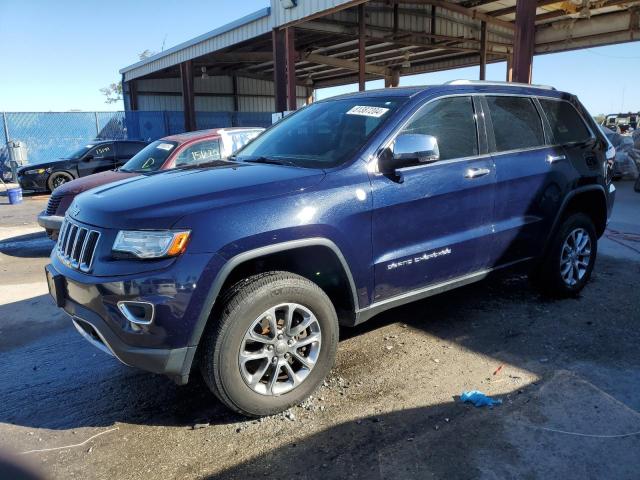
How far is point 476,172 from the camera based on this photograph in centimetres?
376

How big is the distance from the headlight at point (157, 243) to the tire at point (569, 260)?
3.27m

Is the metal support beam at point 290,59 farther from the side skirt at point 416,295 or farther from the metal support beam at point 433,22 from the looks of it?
the side skirt at point 416,295

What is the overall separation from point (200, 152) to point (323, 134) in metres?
4.43

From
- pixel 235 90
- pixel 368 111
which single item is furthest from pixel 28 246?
pixel 235 90

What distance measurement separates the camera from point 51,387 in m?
3.56

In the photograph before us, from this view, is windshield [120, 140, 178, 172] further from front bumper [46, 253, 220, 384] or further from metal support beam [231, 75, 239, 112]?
metal support beam [231, 75, 239, 112]

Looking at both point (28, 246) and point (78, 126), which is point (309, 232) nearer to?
point (28, 246)

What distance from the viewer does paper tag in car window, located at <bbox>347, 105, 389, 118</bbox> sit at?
11.8ft

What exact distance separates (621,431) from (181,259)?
250 cm

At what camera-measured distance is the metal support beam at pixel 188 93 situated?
21656 millimetres

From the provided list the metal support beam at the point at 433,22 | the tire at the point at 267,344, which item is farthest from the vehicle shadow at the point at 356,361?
the metal support beam at the point at 433,22

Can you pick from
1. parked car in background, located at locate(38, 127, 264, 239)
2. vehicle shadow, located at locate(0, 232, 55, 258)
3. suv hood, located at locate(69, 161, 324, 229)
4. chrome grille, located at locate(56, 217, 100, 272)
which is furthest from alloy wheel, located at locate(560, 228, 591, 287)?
vehicle shadow, located at locate(0, 232, 55, 258)

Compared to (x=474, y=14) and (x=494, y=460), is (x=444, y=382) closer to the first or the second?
(x=494, y=460)

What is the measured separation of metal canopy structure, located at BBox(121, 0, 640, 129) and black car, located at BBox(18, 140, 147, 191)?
4.70 meters
